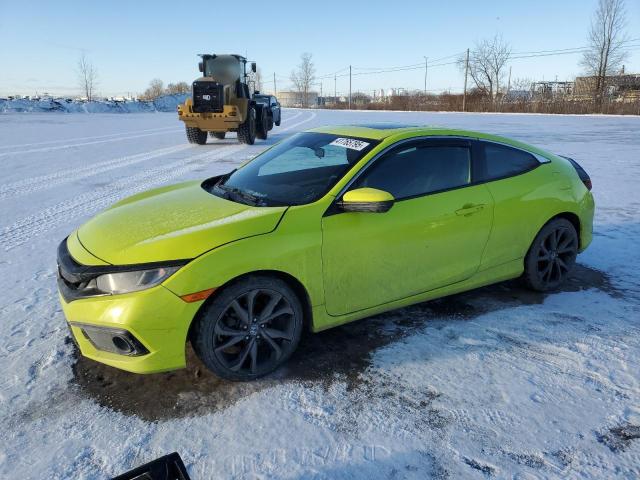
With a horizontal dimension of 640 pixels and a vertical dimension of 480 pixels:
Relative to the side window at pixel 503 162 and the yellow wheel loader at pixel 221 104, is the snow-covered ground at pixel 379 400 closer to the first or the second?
the side window at pixel 503 162

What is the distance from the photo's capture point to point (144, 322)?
238 centimetres

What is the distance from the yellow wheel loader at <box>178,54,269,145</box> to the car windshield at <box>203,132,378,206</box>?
36.5 ft

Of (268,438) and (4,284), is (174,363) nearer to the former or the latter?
(268,438)

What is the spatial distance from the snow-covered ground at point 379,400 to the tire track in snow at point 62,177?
425 centimetres

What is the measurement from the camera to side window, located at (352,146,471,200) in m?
3.12

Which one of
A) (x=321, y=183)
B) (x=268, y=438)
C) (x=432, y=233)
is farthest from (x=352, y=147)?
(x=268, y=438)

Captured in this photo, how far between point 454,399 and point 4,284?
3.62 meters

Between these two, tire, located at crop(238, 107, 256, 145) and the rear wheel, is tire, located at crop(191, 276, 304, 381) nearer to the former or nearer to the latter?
tire, located at crop(238, 107, 256, 145)

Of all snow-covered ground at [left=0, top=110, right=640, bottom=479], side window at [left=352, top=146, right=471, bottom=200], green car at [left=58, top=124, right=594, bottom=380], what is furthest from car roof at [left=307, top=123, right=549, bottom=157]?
snow-covered ground at [left=0, top=110, right=640, bottom=479]

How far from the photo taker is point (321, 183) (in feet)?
10.0

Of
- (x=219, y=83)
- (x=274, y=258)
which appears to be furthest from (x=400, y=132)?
(x=219, y=83)

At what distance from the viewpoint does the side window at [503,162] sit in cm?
359

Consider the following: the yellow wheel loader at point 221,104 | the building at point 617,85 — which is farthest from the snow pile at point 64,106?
the building at point 617,85

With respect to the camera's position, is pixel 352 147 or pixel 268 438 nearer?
pixel 268 438
